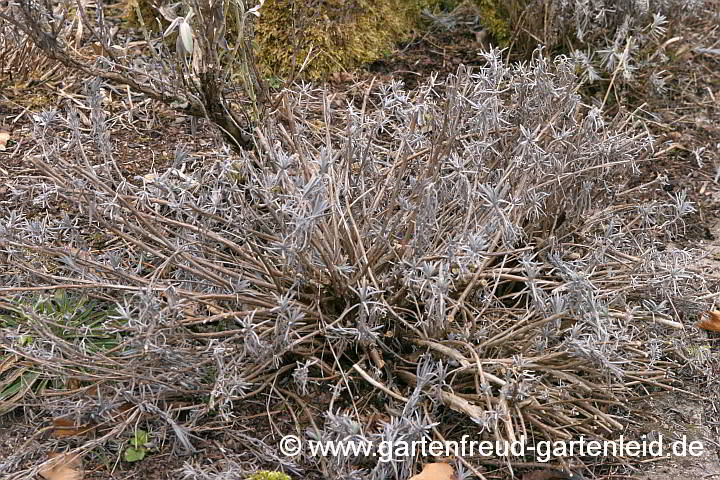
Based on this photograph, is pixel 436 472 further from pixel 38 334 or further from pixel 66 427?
pixel 38 334

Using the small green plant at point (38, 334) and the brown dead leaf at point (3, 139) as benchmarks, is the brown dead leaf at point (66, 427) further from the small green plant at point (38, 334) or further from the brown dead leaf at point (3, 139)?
the brown dead leaf at point (3, 139)

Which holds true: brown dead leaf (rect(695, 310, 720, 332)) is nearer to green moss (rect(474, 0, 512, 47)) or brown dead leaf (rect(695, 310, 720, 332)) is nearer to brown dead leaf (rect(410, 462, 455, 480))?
brown dead leaf (rect(410, 462, 455, 480))

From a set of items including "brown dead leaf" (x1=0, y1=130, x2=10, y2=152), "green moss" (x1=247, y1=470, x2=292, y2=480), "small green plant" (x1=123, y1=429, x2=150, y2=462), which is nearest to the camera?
"green moss" (x1=247, y1=470, x2=292, y2=480)

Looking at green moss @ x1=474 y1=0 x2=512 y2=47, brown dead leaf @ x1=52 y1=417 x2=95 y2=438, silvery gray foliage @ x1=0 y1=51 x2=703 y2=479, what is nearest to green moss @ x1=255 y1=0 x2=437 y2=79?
green moss @ x1=474 y1=0 x2=512 y2=47

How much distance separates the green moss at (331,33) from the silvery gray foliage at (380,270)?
1.17 meters

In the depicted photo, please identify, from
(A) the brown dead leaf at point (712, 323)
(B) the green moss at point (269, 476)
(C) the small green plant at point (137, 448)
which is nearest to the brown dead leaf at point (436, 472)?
(B) the green moss at point (269, 476)

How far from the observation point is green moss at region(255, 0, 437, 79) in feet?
13.0

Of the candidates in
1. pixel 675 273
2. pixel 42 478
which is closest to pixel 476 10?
pixel 675 273

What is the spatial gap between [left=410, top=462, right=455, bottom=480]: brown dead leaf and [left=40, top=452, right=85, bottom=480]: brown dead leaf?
942 millimetres

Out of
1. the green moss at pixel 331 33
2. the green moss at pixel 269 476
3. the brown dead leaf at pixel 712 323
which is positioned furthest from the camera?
the green moss at pixel 331 33

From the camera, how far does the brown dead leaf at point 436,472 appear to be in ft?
Result: 7.29

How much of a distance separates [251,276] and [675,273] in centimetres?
127

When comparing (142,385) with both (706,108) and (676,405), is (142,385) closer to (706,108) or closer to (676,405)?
(676,405)

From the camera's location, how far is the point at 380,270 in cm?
261
